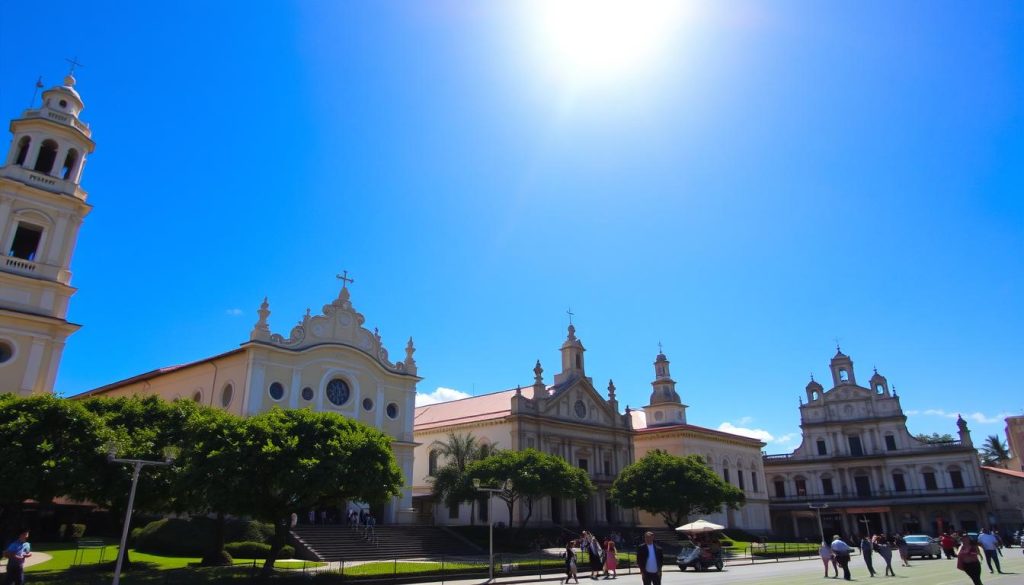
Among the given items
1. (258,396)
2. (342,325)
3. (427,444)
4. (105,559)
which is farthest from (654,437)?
(105,559)

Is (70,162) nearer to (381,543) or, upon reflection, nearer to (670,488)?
(381,543)

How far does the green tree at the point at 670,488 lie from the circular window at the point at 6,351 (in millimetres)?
39319

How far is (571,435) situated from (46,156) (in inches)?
1649

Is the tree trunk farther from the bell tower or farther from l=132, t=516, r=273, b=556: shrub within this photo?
the bell tower

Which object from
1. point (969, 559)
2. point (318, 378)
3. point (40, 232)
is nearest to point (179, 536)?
point (318, 378)

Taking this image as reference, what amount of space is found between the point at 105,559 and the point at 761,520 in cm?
6267

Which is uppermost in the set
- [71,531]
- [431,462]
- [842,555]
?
[431,462]

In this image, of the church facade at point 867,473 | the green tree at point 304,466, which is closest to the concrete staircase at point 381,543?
the green tree at point 304,466

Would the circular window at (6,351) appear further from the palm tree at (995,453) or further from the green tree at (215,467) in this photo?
the palm tree at (995,453)

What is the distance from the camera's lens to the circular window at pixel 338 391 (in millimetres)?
40875

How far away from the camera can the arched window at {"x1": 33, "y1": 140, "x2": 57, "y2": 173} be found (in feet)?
125

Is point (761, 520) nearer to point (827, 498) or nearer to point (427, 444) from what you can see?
point (827, 498)

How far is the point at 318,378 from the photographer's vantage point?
4016cm

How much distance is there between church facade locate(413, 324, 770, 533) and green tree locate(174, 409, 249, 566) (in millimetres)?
23340
